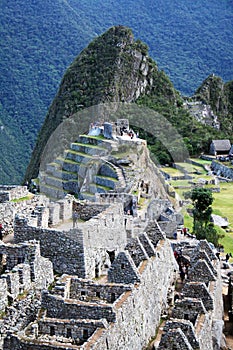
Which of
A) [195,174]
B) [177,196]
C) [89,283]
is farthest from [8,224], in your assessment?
[195,174]

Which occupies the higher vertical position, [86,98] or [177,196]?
[86,98]

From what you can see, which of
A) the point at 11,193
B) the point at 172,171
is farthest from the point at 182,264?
the point at 172,171

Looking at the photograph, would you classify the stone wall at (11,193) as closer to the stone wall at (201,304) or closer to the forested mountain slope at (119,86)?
the stone wall at (201,304)

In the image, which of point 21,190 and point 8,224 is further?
point 21,190

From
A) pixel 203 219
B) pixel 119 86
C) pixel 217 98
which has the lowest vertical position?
pixel 203 219

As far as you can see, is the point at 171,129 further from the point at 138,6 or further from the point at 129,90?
the point at 138,6

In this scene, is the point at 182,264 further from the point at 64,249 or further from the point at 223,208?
the point at 223,208

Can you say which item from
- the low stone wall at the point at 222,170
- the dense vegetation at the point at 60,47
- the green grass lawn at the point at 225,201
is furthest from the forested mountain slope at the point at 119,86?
the green grass lawn at the point at 225,201
